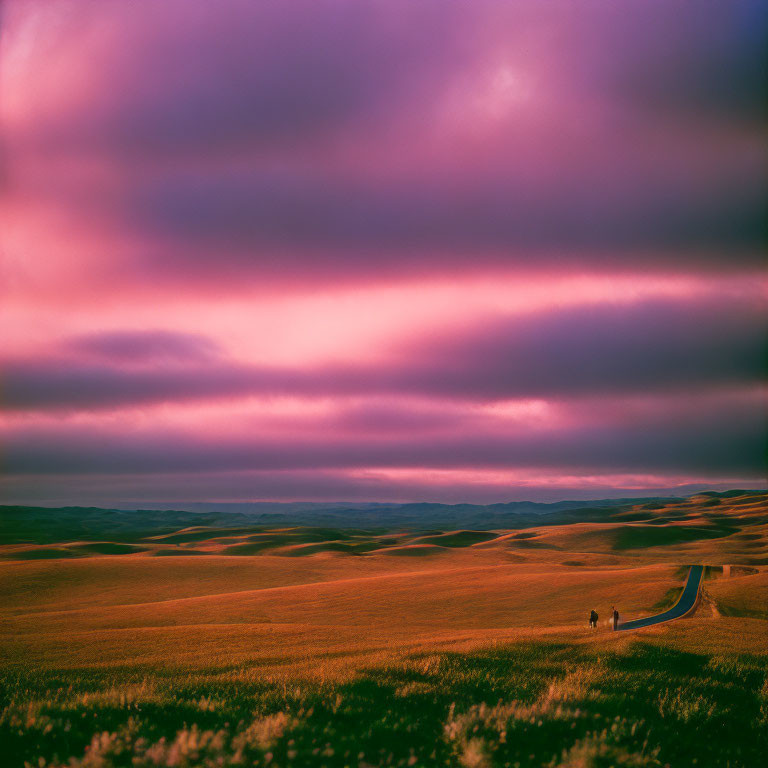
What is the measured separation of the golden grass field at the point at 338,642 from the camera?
11.6m

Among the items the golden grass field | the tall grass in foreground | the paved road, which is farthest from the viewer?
the paved road

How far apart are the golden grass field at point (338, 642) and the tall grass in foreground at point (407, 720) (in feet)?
0.26

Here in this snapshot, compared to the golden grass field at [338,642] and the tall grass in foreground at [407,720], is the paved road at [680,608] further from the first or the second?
the tall grass in foreground at [407,720]

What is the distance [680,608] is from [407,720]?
4067cm

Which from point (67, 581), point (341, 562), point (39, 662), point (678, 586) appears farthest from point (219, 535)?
point (39, 662)

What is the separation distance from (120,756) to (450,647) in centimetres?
1457

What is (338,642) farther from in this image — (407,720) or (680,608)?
(680,608)

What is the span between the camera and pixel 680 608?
45094 millimetres

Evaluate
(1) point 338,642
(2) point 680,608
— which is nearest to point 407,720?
(1) point 338,642

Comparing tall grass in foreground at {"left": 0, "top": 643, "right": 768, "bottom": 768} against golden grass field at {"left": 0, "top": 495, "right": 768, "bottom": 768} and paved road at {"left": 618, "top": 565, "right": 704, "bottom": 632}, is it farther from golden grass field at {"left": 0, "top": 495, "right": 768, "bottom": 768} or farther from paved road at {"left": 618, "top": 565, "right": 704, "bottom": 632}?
paved road at {"left": 618, "top": 565, "right": 704, "bottom": 632}

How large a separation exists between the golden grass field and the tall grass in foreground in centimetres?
8

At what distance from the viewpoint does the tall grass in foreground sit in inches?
428

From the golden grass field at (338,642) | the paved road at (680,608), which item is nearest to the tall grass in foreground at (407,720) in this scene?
the golden grass field at (338,642)

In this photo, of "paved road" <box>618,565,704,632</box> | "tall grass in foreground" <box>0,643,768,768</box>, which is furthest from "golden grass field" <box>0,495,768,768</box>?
"paved road" <box>618,565,704,632</box>
